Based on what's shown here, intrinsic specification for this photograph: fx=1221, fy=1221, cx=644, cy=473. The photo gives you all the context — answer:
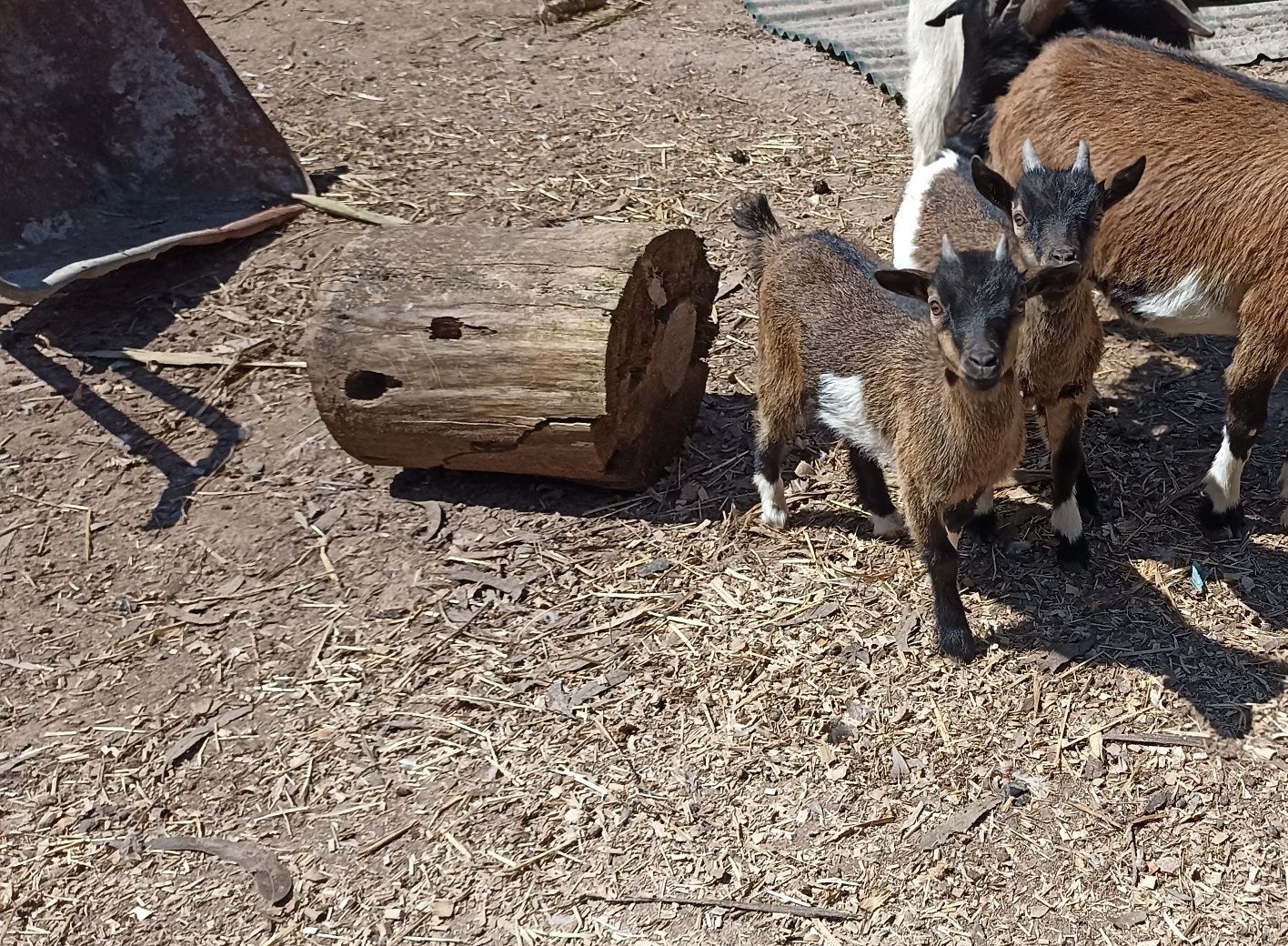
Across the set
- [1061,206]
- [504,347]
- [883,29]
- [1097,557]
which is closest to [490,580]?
[504,347]

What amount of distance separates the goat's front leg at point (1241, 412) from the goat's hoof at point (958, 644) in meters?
1.16

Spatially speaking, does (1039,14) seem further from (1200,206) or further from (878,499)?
(878,499)

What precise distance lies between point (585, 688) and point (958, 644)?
1.21 m

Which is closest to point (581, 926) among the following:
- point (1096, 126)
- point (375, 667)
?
point (375, 667)

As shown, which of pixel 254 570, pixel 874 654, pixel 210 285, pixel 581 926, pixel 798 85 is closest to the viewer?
pixel 581 926

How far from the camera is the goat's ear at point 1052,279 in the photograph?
11.4 ft

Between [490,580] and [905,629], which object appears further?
[490,580]

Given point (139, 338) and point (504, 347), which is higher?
point (504, 347)

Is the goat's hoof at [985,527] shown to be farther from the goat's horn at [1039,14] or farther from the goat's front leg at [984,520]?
the goat's horn at [1039,14]

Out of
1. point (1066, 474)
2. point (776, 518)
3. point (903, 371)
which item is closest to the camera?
point (903, 371)

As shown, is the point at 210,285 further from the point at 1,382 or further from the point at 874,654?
the point at 874,654

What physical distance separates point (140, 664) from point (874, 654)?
2.46m

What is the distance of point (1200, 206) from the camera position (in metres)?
4.34

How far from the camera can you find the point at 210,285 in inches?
234
